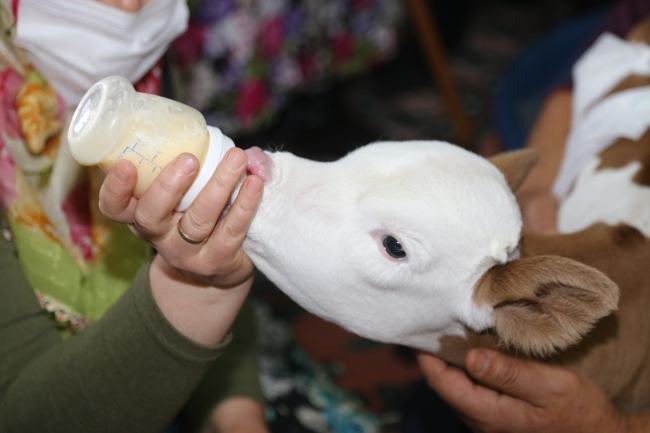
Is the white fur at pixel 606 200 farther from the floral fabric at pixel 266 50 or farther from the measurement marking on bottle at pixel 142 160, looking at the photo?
the floral fabric at pixel 266 50

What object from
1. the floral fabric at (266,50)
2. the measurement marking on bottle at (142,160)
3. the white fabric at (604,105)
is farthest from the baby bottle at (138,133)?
the floral fabric at (266,50)

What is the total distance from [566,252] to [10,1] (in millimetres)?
901

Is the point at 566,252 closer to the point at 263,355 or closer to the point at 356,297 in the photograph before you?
the point at 356,297

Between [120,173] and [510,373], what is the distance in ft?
1.98

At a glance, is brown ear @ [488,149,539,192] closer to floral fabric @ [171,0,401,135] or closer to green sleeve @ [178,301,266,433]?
green sleeve @ [178,301,266,433]

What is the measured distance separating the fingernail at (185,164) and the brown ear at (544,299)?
0.42 m

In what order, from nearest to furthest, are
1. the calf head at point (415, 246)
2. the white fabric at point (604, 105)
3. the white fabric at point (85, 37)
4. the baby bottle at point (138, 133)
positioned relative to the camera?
the baby bottle at point (138, 133) → the calf head at point (415, 246) → the white fabric at point (85, 37) → the white fabric at point (604, 105)

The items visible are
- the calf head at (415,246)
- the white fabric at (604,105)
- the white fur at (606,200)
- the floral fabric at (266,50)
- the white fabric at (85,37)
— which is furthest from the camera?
the floral fabric at (266,50)

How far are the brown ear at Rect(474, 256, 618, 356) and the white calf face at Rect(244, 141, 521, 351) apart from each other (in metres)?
0.03

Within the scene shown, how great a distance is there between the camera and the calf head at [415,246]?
749 millimetres

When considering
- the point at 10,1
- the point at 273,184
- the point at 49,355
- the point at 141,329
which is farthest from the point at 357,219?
the point at 10,1

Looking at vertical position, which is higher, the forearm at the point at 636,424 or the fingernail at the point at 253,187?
the fingernail at the point at 253,187

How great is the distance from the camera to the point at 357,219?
2.49 feet

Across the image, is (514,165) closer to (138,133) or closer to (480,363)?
(480,363)
